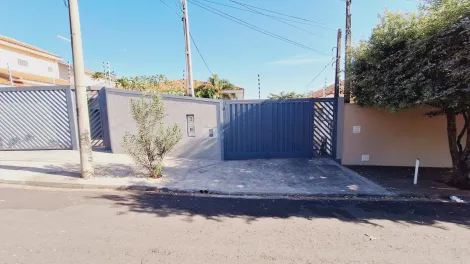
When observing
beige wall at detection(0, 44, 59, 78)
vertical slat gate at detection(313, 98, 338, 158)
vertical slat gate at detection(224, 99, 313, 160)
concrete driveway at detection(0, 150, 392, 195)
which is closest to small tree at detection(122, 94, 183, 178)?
concrete driveway at detection(0, 150, 392, 195)

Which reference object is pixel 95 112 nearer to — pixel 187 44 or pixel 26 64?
pixel 187 44

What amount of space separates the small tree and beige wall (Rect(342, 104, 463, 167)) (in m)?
5.65

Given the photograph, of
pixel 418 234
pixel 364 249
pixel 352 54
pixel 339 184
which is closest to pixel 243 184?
pixel 339 184

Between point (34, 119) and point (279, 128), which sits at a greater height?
point (34, 119)

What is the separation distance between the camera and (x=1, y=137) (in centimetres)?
759

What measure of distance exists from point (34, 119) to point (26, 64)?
15.8m

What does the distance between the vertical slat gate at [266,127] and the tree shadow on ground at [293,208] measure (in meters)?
3.12

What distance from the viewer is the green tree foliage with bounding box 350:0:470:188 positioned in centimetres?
409

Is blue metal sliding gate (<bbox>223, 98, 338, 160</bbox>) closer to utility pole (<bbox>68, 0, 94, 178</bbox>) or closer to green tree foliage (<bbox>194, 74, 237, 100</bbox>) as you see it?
utility pole (<bbox>68, 0, 94, 178</bbox>)

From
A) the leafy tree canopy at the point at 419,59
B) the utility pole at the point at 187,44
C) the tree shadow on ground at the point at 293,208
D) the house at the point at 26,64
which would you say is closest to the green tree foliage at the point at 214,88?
the utility pole at the point at 187,44

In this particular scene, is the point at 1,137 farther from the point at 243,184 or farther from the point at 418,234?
the point at 418,234

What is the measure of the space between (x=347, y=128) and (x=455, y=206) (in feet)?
10.8

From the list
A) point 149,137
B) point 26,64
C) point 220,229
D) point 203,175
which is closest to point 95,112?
point 149,137

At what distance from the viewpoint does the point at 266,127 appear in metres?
7.40
